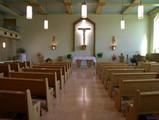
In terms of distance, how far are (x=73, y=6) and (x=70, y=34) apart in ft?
7.75

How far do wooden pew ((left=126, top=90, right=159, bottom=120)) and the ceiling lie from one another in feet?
26.5

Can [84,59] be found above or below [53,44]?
below

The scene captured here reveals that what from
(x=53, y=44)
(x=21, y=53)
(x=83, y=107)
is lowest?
(x=83, y=107)

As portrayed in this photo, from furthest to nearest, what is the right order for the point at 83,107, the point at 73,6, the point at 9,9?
1. the point at 9,9
2. the point at 73,6
3. the point at 83,107

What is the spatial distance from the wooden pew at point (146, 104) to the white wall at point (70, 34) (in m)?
11.5

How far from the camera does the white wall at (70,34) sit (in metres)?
13.8

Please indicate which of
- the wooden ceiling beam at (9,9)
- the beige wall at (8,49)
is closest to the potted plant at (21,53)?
the beige wall at (8,49)

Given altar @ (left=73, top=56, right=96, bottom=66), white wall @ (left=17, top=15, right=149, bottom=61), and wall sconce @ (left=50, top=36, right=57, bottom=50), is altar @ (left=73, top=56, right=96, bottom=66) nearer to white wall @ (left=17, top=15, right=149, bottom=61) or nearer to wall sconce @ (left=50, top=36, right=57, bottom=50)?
white wall @ (left=17, top=15, right=149, bottom=61)

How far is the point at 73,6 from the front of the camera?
1202cm

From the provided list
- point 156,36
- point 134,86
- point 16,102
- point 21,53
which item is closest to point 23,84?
point 16,102

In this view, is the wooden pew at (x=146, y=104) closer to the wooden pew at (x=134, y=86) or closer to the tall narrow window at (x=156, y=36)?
the wooden pew at (x=134, y=86)

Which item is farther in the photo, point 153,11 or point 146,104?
point 153,11

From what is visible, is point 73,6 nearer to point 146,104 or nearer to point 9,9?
point 9,9

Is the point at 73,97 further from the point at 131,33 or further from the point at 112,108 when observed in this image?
the point at 131,33
